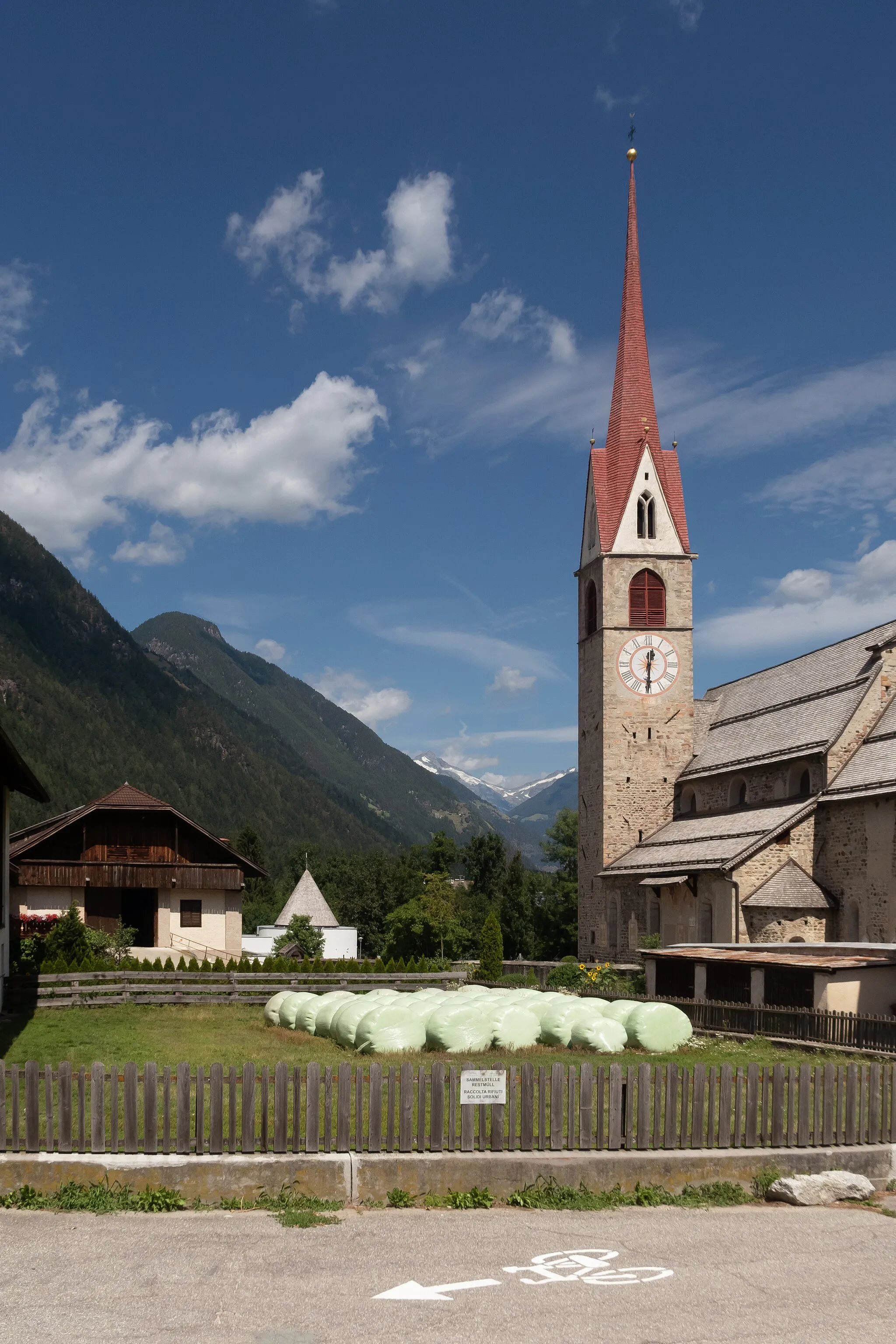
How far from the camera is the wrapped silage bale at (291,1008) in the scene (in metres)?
28.6

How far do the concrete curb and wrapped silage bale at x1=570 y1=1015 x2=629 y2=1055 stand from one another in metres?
10.1

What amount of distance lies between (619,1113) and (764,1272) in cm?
309

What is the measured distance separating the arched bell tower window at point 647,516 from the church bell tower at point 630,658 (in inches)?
1.7

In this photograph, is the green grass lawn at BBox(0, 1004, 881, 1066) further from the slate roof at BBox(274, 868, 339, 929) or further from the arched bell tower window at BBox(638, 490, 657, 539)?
the slate roof at BBox(274, 868, 339, 929)

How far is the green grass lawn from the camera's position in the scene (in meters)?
21.6

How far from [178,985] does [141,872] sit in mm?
13635

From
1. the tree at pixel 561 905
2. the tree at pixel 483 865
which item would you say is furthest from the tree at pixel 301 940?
the tree at pixel 483 865

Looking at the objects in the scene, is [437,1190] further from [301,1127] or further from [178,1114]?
[178,1114]

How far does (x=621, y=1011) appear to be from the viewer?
24766 millimetres

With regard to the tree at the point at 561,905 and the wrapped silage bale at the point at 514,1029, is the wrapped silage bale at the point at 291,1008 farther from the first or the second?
the tree at the point at 561,905

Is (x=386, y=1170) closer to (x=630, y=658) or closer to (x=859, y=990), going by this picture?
(x=859, y=990)

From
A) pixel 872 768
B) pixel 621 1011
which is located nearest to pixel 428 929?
pixel 872 768

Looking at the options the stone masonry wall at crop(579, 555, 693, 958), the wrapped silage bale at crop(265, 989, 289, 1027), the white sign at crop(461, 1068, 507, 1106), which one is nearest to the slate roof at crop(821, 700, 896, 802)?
the stone masonry wall at crop(579, 555, 693, 958)

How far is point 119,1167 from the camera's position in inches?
467
